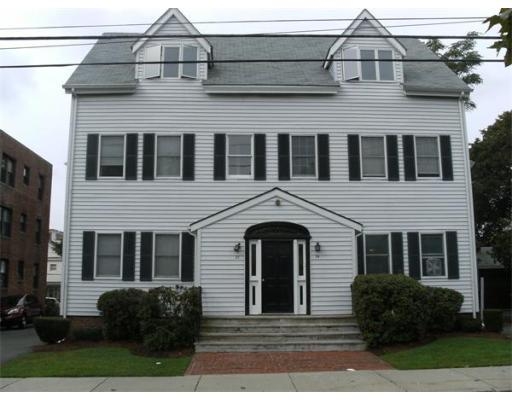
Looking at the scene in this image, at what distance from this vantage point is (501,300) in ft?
94.7

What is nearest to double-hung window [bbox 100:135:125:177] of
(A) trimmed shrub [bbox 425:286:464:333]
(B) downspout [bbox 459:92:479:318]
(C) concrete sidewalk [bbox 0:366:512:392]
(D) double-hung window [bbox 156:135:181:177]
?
(D) double-hung window [bbox 156:135:181:177]

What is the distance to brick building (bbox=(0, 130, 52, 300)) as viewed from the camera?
31469mm

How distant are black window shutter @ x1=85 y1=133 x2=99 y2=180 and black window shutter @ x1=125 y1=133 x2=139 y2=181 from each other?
39.4 inches

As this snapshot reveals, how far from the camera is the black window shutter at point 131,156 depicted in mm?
17781

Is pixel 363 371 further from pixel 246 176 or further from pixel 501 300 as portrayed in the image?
pixel 501 300

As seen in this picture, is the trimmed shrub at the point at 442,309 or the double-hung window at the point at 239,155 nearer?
the trimmed shrub at the point at 442,309

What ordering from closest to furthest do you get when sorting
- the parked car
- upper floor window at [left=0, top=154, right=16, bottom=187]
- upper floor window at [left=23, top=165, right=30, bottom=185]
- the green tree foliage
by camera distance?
the green tree foliage
the parked car
upper floor window at [left=0, top=154, right=16, bottom=187]
upper floor window at [left=23, top=165, right=30, bottom=185]

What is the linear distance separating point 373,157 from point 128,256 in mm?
8602

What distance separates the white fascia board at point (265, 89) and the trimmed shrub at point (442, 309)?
718cm

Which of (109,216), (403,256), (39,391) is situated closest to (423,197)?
(403,256)

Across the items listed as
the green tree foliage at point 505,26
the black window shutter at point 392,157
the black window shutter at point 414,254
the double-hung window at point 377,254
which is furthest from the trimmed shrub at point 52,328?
the green tree foliage at point 505,26

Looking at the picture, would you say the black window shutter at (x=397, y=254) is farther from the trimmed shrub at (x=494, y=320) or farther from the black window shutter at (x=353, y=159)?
the trimmed shrub at (x=494, y=320)

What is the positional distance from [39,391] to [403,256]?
11.9 metres

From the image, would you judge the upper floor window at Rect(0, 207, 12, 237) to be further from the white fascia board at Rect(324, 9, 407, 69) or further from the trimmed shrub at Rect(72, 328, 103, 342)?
the white fascia board at Rect(324, 9, 407, 69)
